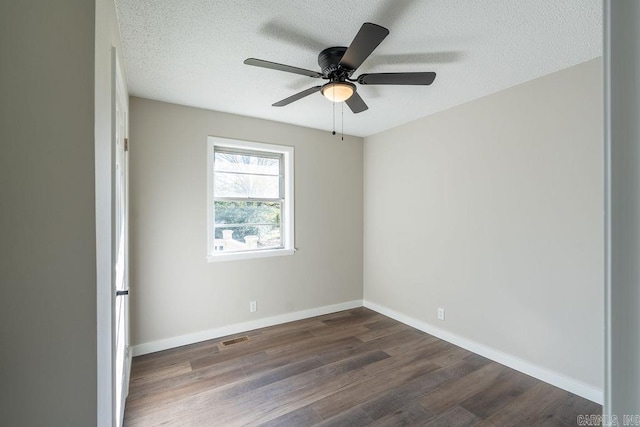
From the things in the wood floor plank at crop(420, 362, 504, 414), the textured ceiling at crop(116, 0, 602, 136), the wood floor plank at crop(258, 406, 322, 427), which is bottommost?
the wood floor plank at crop(258, 406, 322, 427)

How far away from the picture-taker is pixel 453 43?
6.44 feet

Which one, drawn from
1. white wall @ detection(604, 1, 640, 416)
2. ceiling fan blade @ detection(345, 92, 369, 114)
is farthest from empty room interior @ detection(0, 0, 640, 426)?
ceiling fan blade @ detection(345, 92, 369, 114)

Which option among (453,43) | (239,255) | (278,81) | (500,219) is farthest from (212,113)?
(500,219)

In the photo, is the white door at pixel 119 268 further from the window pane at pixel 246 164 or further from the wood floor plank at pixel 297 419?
the window pane at pixel 246 164

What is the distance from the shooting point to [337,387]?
7.68 feet

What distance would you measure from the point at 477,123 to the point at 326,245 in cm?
231

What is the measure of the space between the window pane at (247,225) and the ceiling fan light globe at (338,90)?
6.35 ft

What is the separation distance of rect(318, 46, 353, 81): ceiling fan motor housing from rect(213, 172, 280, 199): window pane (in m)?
1.87

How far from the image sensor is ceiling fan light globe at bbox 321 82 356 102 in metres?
1.97

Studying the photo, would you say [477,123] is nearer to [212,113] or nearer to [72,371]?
[212,113]

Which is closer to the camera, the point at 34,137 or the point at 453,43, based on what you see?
the point at 34,137

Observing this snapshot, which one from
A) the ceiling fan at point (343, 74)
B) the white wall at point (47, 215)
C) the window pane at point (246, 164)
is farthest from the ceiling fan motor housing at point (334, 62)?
the window pane at point (246, 164)

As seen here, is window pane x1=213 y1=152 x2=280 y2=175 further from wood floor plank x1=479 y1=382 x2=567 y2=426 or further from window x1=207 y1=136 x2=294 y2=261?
wood floor plank x1=479 y1=382 x2=567 y2=426

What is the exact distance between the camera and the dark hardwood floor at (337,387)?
2.01 m
